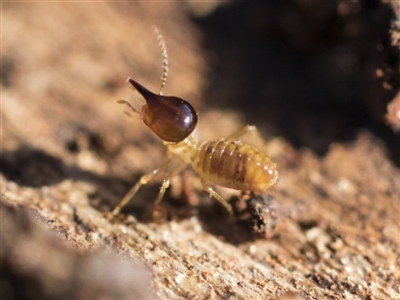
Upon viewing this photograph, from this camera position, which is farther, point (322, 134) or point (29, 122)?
point (322, 134)

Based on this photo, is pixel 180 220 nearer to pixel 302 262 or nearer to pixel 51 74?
pixel 302 262

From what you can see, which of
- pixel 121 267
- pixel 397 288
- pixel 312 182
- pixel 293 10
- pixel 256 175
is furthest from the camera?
pixel 293 10

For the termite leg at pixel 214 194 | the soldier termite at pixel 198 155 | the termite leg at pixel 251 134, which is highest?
the termite leg at pixel 251 134

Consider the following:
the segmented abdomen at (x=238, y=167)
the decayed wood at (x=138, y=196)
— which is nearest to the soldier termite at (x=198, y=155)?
the segmented abdomen at (x=238, y=167)

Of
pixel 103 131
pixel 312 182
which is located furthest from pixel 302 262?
pixel 103 131

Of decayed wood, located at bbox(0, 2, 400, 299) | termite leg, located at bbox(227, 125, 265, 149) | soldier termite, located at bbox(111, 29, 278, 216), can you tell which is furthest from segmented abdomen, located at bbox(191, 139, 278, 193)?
termite leg, located at bbox(227, 125, 265, 149)

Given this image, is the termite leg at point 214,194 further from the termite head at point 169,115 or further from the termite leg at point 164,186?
the termite head at point 169,115
